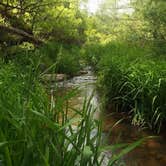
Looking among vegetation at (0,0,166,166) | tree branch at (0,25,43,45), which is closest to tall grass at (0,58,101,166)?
vegetation at (0,0,166,166)

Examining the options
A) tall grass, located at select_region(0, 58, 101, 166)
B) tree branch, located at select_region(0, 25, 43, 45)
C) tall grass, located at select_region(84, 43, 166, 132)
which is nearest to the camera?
tall grass, located at select_region(0, 58, 101, 166)

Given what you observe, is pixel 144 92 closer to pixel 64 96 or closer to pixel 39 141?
pixel 64 96

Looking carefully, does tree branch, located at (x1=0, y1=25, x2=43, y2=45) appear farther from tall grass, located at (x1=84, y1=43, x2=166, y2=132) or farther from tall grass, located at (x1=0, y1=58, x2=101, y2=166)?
tall grass, located at (x1=0, y1=58, x2=101, y2=166)

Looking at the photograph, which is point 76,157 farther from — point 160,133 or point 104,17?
point 104,17

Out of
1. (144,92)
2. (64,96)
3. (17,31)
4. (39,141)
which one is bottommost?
(144,92)

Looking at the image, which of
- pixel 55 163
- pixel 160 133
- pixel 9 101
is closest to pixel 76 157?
pixel 55 163

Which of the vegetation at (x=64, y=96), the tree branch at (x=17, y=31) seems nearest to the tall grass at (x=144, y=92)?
the vegetation at (x=64, y=96)

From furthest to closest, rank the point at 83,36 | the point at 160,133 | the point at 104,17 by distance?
the point at 104,17, the point at 83,36, the point at 160,133

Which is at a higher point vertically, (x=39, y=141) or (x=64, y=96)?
(x=64, y=96)

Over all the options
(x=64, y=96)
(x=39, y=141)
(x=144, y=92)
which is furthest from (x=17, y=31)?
(x=39, y=141)

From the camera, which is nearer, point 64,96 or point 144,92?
point 64,96

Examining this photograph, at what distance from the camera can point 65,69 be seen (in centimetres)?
1011

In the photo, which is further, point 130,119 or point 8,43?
point 8,43

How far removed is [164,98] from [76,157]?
255cm
